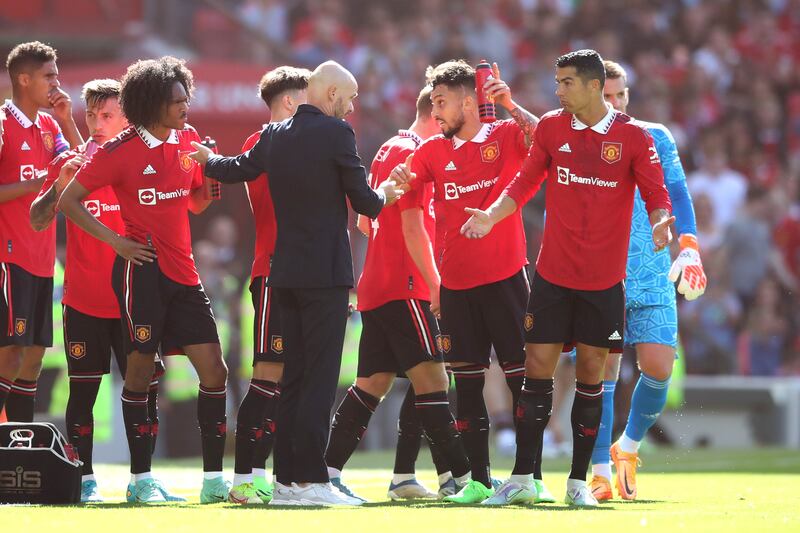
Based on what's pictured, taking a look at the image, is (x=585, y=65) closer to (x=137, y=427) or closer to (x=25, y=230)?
(x=137, y=427)

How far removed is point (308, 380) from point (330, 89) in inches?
59.1

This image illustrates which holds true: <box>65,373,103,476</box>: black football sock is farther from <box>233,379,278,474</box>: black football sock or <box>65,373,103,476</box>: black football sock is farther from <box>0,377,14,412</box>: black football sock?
<box>233,379,278,474</box>: black football sock

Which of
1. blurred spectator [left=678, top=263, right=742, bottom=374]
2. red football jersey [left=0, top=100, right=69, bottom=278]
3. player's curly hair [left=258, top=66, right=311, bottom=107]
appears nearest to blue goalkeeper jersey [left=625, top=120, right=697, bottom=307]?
player's curly hair [left=258, top=66, right=311, bottom=107]

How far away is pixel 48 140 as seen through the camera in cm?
922

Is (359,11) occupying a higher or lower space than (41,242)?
higher

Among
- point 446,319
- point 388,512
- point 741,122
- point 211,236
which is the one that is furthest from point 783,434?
point 388,512

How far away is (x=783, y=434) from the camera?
16000 mm

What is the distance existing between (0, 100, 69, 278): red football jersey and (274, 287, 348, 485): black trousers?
2.11 m

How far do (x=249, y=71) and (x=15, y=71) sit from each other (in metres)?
7.89

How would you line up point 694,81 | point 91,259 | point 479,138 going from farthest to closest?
point 694,81
point 91,259
point 479,138

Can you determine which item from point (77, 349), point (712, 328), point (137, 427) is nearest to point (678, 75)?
point (712, 328)

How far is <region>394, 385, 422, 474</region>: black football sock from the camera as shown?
8898 millimetres

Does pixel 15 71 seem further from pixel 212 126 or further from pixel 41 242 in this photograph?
pixel 212 126

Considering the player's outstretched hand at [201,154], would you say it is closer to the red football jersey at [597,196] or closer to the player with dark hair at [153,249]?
the player with dark hair at [153,249]
